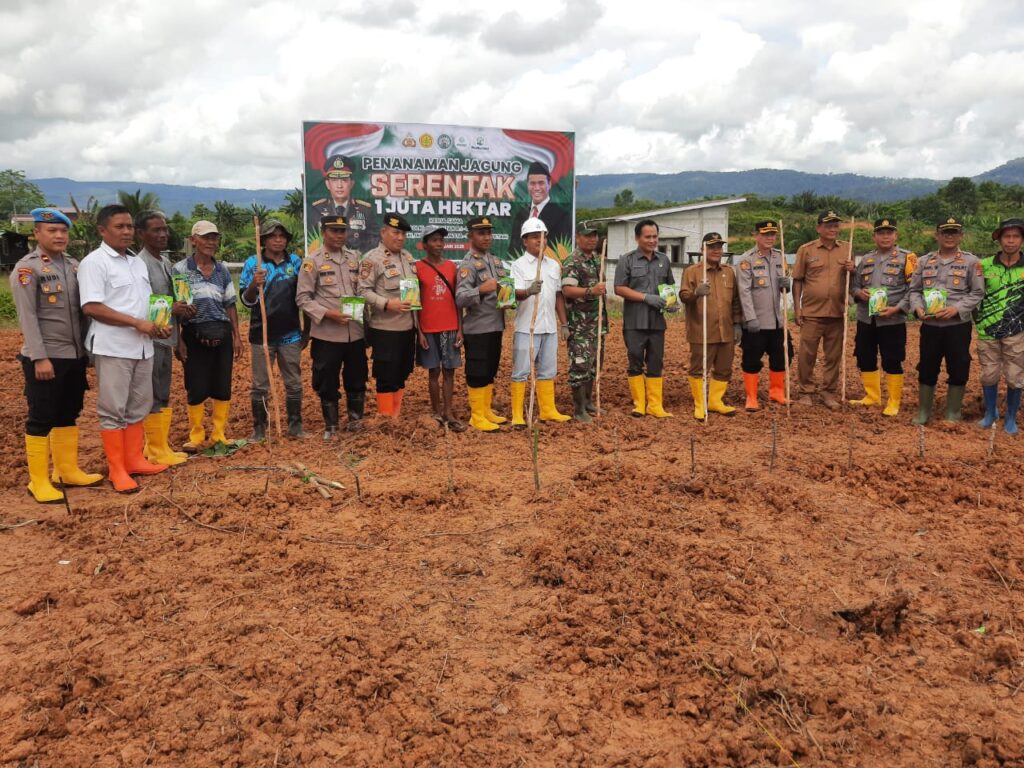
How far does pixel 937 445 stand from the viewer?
19.2 ft

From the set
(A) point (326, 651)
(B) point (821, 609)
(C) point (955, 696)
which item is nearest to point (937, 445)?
(B) point (821, 609)

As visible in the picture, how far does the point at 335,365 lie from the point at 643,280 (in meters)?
2.70

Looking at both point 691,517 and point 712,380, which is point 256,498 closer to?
point 691,517

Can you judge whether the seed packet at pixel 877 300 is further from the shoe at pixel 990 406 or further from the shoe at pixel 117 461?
the shoe at pixel 117 461

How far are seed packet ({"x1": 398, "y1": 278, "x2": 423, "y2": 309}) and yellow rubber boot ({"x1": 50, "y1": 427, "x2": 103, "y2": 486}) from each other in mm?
2394

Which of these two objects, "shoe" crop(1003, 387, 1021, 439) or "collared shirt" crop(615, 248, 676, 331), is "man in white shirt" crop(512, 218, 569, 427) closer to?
"collared shirt" crop(615, 248, 676, 331)

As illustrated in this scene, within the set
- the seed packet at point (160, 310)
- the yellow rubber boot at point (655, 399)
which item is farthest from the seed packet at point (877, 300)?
the seed packet at point (160, 310)

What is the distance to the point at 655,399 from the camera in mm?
6898

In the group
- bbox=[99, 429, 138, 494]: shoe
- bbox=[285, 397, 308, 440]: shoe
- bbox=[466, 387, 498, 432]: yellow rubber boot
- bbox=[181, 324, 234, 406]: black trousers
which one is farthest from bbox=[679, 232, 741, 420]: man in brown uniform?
bbox=[99, 429, 138, 494]: shoe

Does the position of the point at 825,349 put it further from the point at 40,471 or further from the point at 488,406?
the point at 40,471

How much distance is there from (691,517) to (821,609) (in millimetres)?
1111

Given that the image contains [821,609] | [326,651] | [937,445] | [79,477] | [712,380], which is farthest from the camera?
[712,380]

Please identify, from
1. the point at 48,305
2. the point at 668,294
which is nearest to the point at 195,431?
the point at 48,305

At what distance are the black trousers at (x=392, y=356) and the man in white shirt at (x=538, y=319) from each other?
0.87 meters
